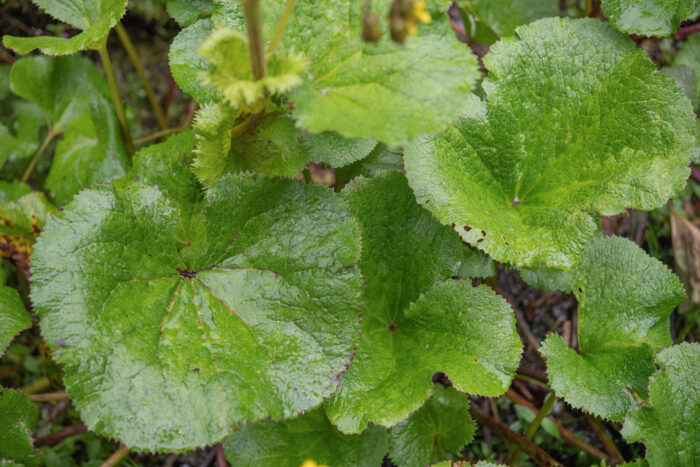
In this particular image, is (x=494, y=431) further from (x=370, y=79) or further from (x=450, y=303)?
(x=370, y=79)

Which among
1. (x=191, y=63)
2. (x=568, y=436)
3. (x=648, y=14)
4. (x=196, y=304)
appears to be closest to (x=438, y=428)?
(x=568, y=436)

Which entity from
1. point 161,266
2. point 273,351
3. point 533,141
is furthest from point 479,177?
point 161,266

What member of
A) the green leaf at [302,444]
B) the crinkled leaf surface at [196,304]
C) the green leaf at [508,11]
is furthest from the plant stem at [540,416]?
the green leaf at [508,11]

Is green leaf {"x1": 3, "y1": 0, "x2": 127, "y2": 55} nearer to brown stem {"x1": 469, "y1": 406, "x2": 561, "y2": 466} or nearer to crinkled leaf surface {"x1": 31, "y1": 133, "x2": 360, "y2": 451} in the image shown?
crinkled leaf surface {"x1": 31, "y1": 133, "x2": 360, "y2": 451}

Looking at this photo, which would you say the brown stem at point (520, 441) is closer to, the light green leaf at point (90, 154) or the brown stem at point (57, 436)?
the brown stem at point (57, 436)

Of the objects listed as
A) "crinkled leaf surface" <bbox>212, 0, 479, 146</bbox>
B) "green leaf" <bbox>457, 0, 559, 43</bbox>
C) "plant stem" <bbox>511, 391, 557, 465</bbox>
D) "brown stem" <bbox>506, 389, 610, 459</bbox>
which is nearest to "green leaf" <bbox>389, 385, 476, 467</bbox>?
"plant stem" <bbox>511, 391, 557, 465</bbox>
